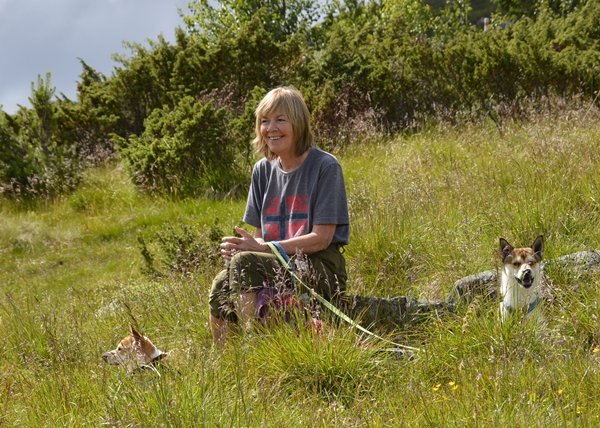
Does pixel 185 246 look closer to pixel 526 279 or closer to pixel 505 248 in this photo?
pixel 505 248

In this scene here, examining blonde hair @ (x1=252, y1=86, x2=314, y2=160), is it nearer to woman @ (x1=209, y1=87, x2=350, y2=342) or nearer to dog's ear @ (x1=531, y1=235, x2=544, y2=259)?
woman @ (x1=209, y1=87, x2=350, y2=342)

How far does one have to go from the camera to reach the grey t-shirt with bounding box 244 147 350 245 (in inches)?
140

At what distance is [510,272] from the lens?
3.26 metres

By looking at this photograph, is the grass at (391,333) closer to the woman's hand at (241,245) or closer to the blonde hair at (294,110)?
the woman's hand at (241,245)

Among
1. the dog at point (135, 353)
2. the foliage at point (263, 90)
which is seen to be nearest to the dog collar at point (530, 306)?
the dog at point (135, 353)

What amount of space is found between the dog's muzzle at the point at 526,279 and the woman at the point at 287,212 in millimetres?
948

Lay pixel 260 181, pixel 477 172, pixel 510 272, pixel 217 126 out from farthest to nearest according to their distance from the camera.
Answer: pixel 217 126 < pixel 477 172 < pixel 260 181 < pixel 510 272

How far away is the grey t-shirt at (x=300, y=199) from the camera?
357cm

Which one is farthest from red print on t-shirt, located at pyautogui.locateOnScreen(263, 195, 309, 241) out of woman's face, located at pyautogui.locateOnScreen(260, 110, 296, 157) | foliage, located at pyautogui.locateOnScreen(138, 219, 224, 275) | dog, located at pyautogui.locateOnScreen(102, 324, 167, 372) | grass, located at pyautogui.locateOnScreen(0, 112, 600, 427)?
foliage, located at pyautogui.locateOnScreen(138, 219, 224, 275)

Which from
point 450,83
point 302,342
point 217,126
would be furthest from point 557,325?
point 450,83

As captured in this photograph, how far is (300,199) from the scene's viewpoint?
369 cm

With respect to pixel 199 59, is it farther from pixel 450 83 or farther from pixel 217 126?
pixel 450 83

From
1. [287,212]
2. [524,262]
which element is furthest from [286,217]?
[524,262]

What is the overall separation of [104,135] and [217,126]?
4.69 meters
